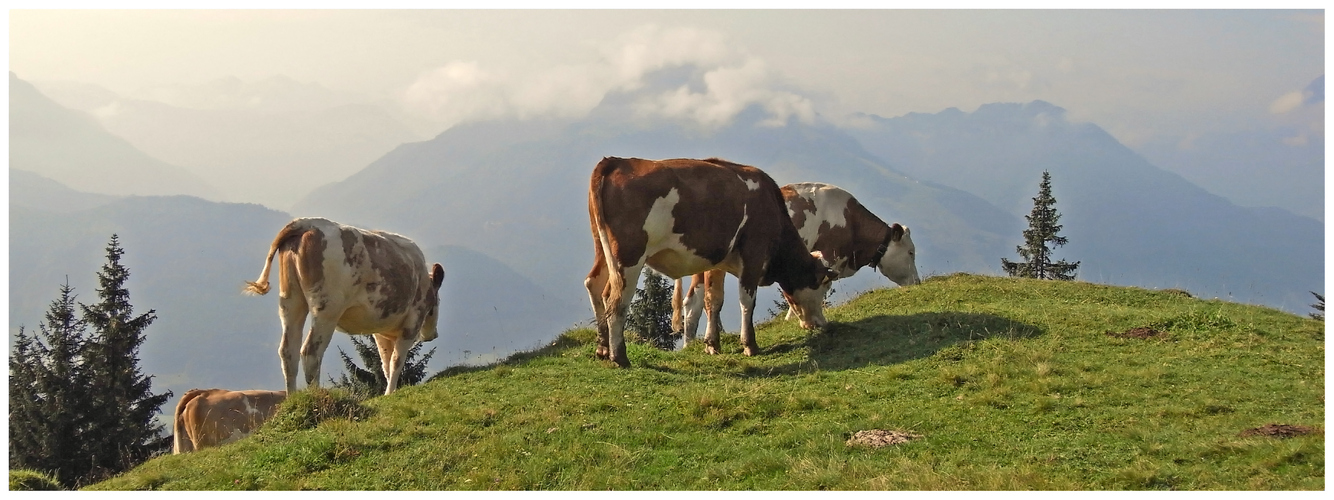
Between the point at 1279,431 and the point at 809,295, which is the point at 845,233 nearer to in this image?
the point at 809,295

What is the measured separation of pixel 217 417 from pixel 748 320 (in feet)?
26.5

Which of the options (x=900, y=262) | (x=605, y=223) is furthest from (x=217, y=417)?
(x=900, y=262)

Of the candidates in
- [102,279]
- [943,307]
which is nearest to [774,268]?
[943,307]

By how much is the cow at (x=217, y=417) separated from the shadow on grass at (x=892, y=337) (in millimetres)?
7131

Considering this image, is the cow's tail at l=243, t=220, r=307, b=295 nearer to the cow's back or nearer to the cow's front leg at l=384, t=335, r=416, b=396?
the cow's front leg at l=384, t=335, r=416, b=396

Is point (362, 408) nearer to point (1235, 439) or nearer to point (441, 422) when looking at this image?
point (441, 422)

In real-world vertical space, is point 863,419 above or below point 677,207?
below

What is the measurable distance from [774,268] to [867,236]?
6276 mm

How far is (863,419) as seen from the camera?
1178 cm

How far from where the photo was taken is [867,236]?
77.6ft

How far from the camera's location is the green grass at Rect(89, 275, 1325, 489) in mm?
9641

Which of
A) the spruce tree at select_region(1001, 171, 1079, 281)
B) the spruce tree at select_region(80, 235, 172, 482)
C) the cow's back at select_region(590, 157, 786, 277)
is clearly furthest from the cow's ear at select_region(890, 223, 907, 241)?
the spruce tree at select_region(1001, 171, 1079, 281)

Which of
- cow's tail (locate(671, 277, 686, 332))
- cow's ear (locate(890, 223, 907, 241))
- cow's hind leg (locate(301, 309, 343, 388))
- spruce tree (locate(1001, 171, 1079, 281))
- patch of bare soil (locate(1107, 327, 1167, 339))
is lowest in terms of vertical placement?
patch of bare soil (locate(1107, 327, 1167, 339))

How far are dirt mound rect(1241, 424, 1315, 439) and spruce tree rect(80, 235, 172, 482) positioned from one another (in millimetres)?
29241
